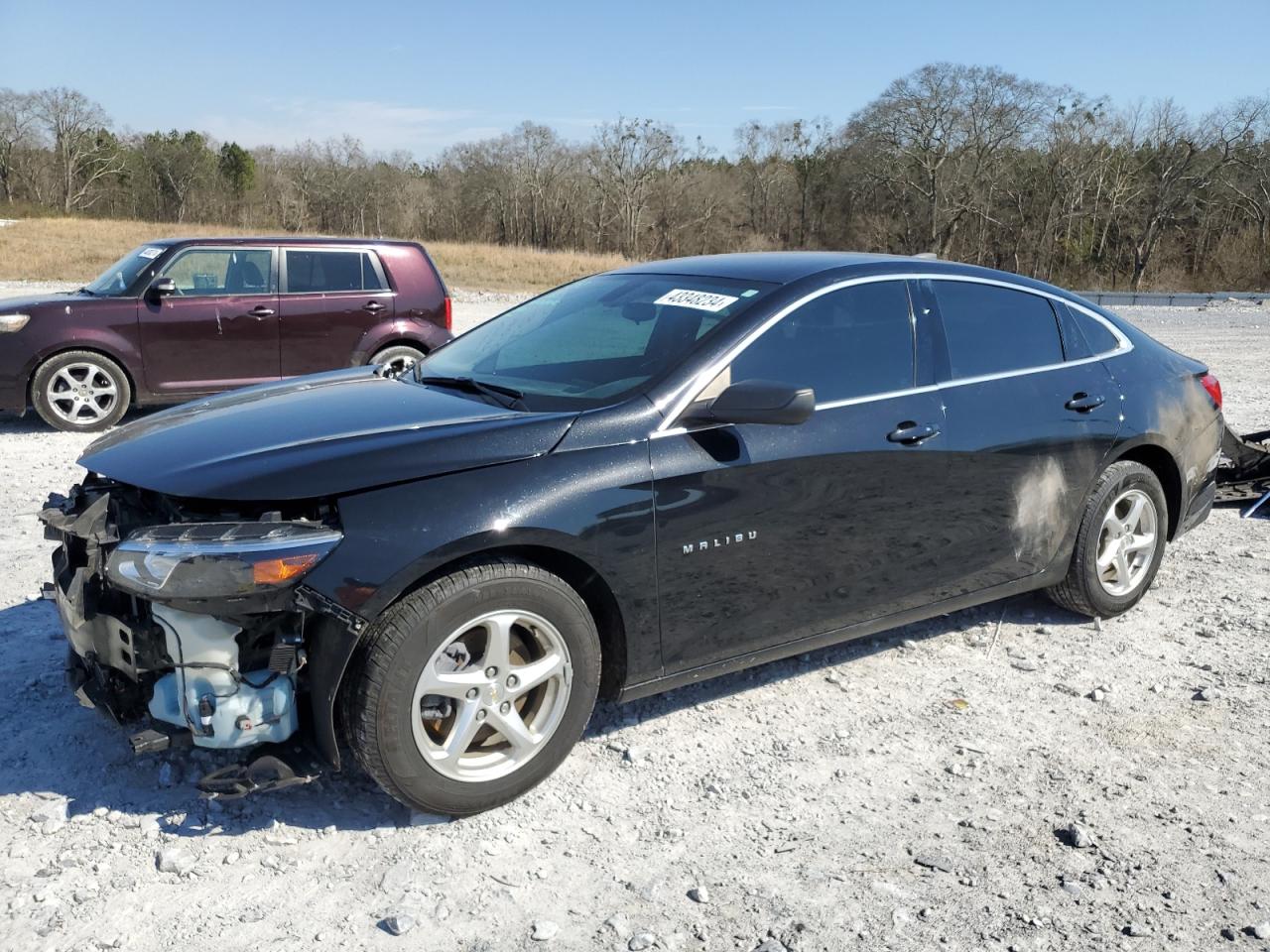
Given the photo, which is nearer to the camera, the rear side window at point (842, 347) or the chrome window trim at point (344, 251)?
the rear side window at point (842, 347)

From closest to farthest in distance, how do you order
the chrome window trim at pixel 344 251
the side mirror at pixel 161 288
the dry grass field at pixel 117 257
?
the side mirror at pixel 161 288 → the chrome window trim at pixel 344 251 → the dry grass field at pixel 117 257

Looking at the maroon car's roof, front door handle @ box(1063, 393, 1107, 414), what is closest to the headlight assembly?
front door handle @ box(1063, 393, 1107, 414)

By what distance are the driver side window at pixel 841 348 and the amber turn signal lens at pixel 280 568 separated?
1.47 m

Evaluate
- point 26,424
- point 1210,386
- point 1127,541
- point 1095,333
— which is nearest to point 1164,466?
point 1127,541

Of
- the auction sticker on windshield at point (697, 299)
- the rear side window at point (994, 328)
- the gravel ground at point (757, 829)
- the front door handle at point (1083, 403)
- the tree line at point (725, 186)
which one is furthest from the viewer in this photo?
the tree line at point (725, 186)

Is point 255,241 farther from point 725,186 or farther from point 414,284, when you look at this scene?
point 725,186

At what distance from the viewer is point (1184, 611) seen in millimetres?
5164

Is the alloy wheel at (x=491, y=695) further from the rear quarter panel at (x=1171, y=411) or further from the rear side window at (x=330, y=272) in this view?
the rear side window at (x=330, y=272)

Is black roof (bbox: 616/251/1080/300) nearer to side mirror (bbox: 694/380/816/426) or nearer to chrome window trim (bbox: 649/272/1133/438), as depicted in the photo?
chrome window trim (bbox: 649/272/1133/438)

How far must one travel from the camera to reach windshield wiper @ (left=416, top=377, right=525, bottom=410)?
3.69 meters

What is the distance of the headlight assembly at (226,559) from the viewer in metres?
2.87

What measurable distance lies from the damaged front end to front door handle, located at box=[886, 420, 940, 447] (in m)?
2.10

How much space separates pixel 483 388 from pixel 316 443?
0.82 m

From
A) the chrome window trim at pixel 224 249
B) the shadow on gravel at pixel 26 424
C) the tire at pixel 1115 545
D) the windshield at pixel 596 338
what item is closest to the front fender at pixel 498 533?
the windshield at pixel 596 338
